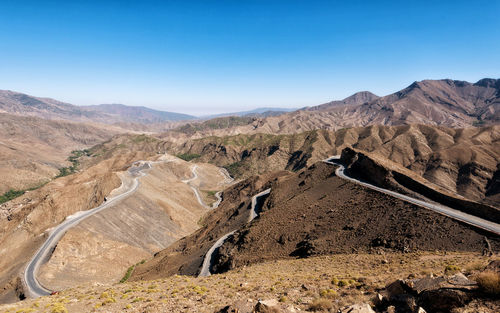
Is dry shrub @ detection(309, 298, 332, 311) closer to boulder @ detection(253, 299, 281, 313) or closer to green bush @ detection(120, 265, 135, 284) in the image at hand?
boulder @ detection(253, 299, 281, 313)

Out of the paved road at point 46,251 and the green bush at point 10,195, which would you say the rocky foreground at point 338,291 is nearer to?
the paved road at point 46,251

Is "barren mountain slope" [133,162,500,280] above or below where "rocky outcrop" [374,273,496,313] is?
below

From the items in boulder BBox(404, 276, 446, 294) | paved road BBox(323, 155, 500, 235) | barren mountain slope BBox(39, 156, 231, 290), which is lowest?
barren mountain slope BBox(39, 156, 231, 290)

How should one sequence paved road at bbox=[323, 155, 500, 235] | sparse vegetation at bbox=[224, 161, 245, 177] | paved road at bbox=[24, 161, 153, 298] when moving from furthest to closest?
sparse vegetation at bbox=[224, 161, 245, 177] < paved road at bbox=[24, 161, 153, 298] < paved road at bbox=[323, 155, 500, 235]

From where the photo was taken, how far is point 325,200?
44.7 metres

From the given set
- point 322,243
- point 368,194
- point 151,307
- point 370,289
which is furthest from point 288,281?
point 368,194

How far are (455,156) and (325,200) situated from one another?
125 meters

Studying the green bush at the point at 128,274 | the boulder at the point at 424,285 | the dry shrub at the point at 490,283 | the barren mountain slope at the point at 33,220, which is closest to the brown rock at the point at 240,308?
the boulder at the point at 424,285

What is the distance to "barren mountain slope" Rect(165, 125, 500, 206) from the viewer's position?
118 m

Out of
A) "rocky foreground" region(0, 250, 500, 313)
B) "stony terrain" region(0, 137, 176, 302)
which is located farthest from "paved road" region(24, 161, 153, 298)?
"rocky foreground" region(0, 250, 500, 313)

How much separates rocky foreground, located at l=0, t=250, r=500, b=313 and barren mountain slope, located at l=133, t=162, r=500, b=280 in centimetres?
311

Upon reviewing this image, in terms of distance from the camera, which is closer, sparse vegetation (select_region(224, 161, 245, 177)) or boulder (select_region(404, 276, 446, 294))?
boulder (select_region(404, 276, 446, 294))

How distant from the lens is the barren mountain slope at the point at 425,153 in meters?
118

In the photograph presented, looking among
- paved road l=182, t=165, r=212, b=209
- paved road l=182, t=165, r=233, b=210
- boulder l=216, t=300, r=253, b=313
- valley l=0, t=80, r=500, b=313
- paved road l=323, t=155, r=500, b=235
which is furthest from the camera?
paved road l=182, t=165, r=233, b=210
